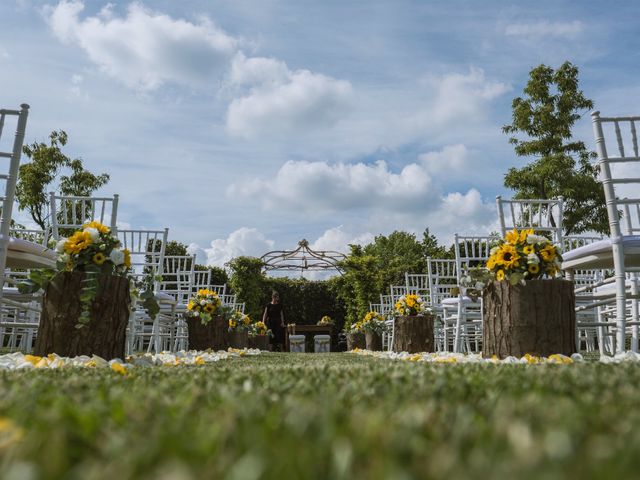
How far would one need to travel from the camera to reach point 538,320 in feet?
10.2

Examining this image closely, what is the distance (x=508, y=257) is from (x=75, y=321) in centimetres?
243

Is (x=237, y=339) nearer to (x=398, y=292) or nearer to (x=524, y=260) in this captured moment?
(x=398, y=292)

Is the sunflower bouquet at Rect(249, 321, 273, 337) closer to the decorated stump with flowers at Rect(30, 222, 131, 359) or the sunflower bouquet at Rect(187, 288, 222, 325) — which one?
the sunflower bouquet at Rect(187, 288, 222, 325)

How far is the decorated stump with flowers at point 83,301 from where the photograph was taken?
292cm

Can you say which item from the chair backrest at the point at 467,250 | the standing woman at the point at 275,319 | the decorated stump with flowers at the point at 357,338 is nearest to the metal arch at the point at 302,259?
the standing woman at the point at 275,319

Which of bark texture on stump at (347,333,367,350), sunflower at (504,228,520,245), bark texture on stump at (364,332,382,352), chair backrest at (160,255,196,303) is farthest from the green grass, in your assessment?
bark texture on stump at (347,333,367,350)

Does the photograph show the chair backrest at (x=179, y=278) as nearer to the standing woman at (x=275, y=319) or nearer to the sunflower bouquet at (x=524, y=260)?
the sunflower bouquet at (x=524, y=260)

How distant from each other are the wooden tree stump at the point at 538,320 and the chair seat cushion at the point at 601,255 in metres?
0.30

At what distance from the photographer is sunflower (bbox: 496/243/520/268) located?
10.5 ft

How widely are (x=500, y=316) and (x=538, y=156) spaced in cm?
1609

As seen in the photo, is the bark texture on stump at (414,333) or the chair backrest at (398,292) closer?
the bark texture on stump at (414,333)

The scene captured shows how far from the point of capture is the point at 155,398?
3.49 ft

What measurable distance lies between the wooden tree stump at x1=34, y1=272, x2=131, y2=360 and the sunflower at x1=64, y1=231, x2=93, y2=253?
0.46 ft

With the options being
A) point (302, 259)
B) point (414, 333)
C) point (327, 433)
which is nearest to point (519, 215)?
point (414, 333)
